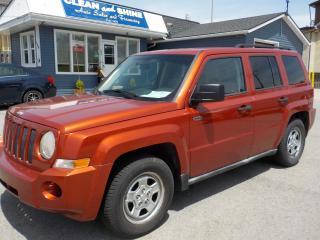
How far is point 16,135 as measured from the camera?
3320 millimetres

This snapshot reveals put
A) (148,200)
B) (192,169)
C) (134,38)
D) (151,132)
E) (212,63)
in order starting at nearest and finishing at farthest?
(151,132), (148,200), (192,169), (212,63), (134,38)

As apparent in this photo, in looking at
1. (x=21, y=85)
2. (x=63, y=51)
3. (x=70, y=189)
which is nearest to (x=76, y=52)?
(x=63, y=51)

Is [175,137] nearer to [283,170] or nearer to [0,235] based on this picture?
[0,235]

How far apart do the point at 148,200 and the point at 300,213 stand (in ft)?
5.81

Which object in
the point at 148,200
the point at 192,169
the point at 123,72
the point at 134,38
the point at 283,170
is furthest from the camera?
the point at 134,38

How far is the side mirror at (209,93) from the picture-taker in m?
3.52

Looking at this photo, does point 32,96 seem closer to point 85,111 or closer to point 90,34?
point 90,34

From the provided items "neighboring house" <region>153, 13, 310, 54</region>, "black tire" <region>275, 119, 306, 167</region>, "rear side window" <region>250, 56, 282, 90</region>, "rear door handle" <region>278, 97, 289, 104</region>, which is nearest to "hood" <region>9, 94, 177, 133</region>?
"rear side window" <region>250, 56, 282, 90</region>

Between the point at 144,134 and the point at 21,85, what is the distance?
9513 millimetres

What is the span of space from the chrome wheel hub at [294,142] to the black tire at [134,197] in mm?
2783

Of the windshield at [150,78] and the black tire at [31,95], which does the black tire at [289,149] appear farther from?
the black tire at [31,95]

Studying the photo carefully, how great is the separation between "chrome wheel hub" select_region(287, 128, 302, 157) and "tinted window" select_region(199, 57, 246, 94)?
166 cm

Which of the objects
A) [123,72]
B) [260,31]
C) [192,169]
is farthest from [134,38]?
[192,169]

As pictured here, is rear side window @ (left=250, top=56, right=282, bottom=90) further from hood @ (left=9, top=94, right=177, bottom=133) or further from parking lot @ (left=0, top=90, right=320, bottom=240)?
hood @ (left=9, top=94, right=177, bottom=133)
